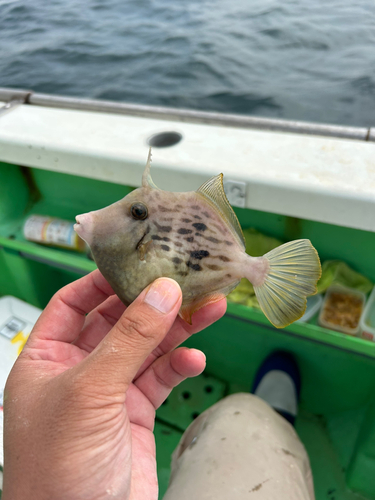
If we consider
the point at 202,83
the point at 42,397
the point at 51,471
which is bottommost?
the point at 202,83

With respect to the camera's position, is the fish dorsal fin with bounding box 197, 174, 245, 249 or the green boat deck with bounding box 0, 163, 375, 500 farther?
the green boat deck with bounding box 0, 163, 375, 500

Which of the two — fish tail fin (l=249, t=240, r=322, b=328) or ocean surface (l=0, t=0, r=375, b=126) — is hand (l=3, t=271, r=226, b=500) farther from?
ocean surface (l=0, t=0, r=375, b=126)

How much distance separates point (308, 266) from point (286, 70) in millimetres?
5785

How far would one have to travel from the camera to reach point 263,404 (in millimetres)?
2158

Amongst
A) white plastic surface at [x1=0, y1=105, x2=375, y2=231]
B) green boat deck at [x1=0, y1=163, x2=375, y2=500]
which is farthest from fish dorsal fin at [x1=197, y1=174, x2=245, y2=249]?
green boat deck at [x1=0, y1=163, x2=375, y2=500]

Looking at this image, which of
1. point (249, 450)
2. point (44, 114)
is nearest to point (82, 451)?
point (249, 450)

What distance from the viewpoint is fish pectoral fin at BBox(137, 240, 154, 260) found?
3.92 feet

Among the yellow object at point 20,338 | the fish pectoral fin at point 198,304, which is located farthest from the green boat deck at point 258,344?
the fish pectoral fin at point 198,304

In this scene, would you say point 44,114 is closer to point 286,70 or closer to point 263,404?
point 263,404

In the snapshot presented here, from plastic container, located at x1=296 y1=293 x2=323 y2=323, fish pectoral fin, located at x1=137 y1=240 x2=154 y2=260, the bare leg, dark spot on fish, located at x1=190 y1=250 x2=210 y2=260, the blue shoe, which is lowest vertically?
the blue shoe

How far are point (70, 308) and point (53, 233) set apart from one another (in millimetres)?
1238

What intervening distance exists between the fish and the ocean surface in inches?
167

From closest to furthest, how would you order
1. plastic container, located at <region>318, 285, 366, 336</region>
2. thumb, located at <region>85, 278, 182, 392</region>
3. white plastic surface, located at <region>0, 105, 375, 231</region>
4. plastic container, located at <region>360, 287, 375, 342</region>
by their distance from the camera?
thumb, located at <region>85, 278, 182, 392</region> < white plastic surface, located at <region>0, 105, 375, 231</region> < plastic container, located at <region>360, 287, 375, 342</region> < plastic container, located at <region>318, 285, 366, 336</region>

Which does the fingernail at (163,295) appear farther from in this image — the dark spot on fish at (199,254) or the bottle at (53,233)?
the bottle at (53,233)
